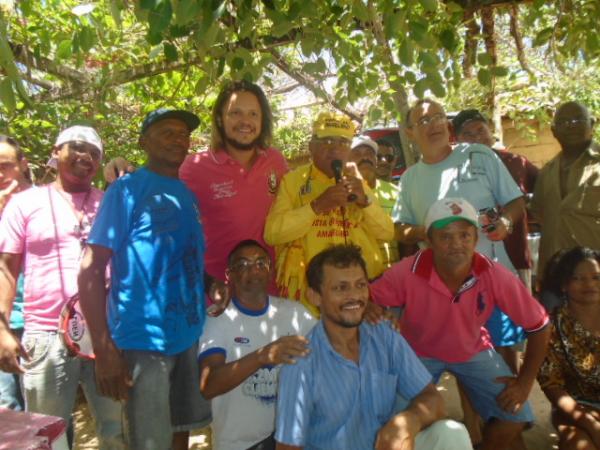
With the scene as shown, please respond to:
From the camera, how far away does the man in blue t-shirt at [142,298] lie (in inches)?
96.5

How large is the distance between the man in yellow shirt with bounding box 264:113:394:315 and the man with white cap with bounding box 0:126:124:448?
3.61 feet

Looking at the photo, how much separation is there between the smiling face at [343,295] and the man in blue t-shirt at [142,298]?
0.67m

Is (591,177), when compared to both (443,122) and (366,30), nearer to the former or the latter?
(443,122)

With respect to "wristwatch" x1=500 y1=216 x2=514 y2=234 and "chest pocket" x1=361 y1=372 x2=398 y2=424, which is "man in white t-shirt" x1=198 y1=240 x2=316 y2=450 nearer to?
"chest pocket" x1=361 y1=372 x2=398 y2=424

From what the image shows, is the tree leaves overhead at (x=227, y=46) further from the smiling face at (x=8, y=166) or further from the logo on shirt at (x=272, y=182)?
the logo on shirt at (x=272, y=182)

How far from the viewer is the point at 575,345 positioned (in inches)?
127

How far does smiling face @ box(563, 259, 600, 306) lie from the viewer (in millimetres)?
Result: 3193

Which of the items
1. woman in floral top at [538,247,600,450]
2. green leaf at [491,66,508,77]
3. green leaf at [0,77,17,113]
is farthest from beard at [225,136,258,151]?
woman in floral top at [538,247,600,450]

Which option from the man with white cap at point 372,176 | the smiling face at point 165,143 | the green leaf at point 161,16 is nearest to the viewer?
the green leaf at point 161,16

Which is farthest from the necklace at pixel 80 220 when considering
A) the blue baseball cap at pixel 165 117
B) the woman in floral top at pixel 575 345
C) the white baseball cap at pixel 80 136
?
the woman in floral top at pixel 575 345

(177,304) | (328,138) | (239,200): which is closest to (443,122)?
(328,138)

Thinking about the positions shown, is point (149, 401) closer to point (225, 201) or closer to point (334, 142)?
point (225, 201)

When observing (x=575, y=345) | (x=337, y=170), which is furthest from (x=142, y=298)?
(x=575, y=345)

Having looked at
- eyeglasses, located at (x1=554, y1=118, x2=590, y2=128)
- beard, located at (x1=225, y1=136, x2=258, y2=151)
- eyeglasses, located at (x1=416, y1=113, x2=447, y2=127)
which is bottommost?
beard, located at (x1=225, y1=136, x2=258, y2=151)
